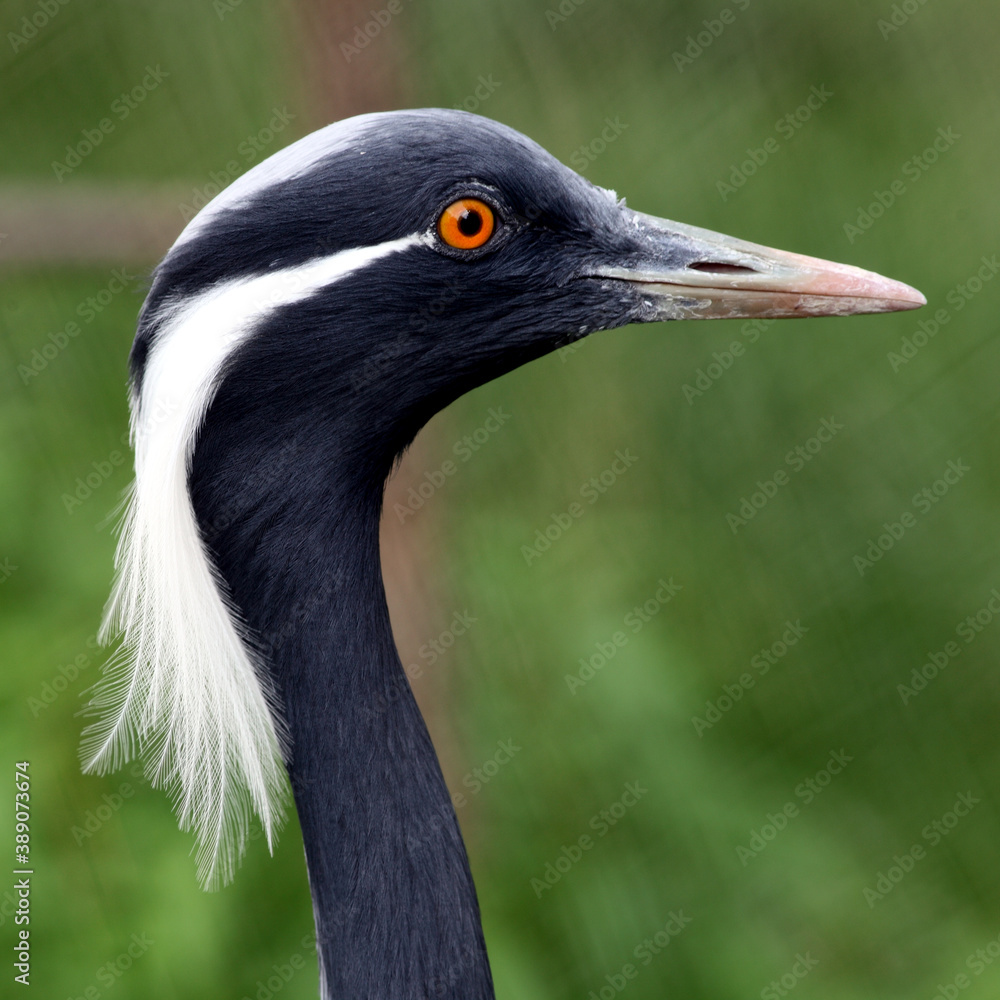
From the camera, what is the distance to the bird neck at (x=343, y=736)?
2.17 metres

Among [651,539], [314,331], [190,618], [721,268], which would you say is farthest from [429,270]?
[651,539]

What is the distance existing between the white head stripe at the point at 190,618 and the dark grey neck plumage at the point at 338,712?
5 cm

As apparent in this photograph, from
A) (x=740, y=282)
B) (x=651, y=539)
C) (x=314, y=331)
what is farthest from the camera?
(x=651, y=539)

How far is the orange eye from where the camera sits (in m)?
2.19

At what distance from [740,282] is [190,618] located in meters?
1.28

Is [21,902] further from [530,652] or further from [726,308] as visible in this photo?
[726,308]

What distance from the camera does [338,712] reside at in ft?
7.25

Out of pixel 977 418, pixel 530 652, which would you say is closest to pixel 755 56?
pixel 977 418

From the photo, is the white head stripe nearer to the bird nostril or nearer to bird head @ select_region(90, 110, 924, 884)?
bird head @ select_region(90, 110, 924, 884)

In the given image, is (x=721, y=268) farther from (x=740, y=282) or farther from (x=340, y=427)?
(x=340, y=427)

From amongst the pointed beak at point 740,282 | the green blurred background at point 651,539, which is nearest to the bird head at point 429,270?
the pointed beak at point 740,282

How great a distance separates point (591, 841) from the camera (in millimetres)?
4297

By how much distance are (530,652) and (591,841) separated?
738 millimetres

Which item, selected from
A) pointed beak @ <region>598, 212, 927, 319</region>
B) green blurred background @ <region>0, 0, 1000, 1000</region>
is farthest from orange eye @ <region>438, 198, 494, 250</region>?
green blurred background @ <region>0, 0, 1000, 1000</region>
